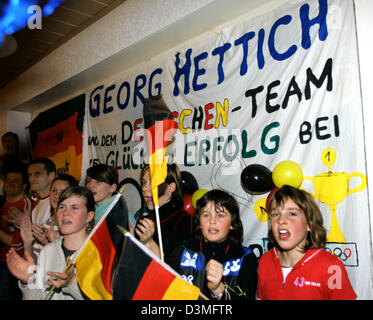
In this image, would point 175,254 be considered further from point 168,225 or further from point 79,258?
point 79,258

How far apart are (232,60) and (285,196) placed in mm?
1192

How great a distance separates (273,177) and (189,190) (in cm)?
78

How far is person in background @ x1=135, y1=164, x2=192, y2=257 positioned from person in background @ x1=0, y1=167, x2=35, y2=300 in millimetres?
1113

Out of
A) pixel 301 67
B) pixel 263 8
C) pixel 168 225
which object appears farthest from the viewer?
pixel 263 8

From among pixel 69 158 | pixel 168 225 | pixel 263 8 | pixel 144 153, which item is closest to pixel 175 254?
pixel 168 225

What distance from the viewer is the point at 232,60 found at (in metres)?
2.37

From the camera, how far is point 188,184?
242 centimetres

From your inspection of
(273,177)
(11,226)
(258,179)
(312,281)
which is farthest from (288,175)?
(11,226)

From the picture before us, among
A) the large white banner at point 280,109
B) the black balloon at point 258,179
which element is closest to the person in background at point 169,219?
the large white banner at point 280,109

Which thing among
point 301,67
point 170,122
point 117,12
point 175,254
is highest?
point 117,12

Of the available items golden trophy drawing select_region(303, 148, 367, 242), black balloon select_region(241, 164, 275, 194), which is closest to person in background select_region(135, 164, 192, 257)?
black balloon select_region(241, 164, 275, 194)

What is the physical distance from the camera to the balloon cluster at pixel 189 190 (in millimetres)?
2293

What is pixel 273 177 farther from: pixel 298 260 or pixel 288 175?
pixel 298 260

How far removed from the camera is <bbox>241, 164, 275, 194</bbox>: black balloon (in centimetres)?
188
